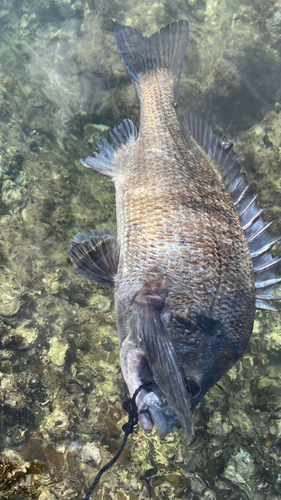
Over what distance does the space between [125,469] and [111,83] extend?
5585mm

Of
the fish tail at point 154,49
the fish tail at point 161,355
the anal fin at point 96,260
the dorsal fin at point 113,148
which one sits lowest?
the fish tail at point 161,355

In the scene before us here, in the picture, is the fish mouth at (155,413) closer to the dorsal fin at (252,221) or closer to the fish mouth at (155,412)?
the fish mouth at (155,412)

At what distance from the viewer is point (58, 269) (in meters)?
3.19

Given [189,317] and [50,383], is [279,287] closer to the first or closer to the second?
[189,317]

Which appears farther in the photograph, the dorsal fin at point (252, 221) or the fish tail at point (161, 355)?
the dorsal fin at point (252, 221)

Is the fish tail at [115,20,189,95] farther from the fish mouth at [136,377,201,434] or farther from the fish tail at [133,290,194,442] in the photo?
the fish mouth at [136,377,201,434]

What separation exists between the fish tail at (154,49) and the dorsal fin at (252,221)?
1518 millimetres

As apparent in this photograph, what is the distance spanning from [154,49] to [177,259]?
131 inches

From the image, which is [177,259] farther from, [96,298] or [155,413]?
[96,298]

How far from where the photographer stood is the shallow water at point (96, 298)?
88.3 inches

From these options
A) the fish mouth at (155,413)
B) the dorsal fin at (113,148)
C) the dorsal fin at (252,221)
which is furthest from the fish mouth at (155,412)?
the dorsal fin at (113,148)

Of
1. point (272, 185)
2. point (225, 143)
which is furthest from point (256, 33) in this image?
point (225, 143)

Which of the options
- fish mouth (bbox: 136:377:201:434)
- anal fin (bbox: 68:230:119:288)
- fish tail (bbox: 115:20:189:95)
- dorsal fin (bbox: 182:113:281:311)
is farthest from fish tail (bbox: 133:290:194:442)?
fish tail (bbox: 115:20:189:95)

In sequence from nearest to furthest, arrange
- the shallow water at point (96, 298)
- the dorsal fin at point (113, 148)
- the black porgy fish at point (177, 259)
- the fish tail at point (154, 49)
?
the black porgy fish at point (177, 259) < the shallow water at point (96, 298) < the dorsal fin at point (113, 148) < the fish tail at point (154, 49)
